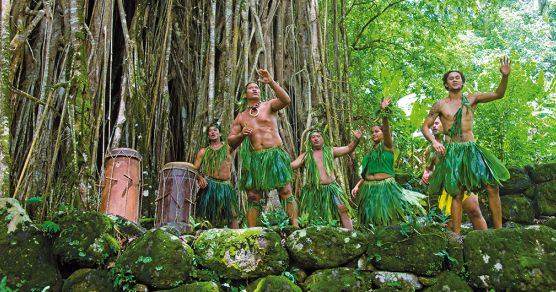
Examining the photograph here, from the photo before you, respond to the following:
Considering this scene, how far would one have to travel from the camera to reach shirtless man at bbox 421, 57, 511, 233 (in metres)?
3.52

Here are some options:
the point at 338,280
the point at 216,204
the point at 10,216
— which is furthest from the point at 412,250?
the point at 10,216

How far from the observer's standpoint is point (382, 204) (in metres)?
4.09

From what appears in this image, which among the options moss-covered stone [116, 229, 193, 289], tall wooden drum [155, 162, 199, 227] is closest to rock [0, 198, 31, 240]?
moss-covered stone [116, 229, 193, 289]

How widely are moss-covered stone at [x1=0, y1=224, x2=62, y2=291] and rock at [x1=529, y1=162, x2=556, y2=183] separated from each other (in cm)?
478

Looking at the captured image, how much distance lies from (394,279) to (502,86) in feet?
5.24

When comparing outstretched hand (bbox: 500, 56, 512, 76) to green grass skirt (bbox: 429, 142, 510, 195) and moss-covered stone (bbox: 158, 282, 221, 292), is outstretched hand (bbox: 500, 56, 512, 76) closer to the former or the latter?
green grass skirt (bbox: 429, 142, 510, 195)

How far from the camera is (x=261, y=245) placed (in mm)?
3080

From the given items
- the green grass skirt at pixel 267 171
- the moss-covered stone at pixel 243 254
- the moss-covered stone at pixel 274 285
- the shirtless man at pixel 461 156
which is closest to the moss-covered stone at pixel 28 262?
the moss-covered stone at pixel 243 254

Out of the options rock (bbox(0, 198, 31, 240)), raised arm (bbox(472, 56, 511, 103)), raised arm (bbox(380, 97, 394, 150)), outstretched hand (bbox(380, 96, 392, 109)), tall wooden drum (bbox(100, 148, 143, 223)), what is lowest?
rock (bbox(0, 198, 31, 240))

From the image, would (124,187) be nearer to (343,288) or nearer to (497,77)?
(343,288)

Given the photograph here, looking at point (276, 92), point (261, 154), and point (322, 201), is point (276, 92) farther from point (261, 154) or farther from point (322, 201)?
point (322, 201)

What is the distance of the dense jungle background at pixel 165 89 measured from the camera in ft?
12.9

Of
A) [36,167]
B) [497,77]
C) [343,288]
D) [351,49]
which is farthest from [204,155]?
[351,49]

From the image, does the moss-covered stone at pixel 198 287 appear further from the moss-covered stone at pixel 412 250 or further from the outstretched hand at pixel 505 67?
the outstretched hand at pixel 505 67
